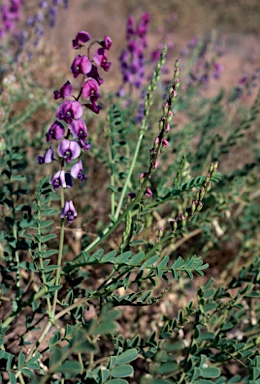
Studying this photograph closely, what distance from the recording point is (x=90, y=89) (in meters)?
1.47

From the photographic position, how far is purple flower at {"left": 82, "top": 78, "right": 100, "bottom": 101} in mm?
1464

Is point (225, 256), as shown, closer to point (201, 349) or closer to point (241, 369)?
point (241, 369)

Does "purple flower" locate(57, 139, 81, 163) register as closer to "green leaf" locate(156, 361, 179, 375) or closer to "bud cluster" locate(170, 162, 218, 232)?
"bud cluster" locate(170, 162, 218, 232)

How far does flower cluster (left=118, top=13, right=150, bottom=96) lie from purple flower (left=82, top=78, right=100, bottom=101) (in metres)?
2.18

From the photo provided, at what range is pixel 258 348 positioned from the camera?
1.65 m

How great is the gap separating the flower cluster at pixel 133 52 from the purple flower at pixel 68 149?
7.36ft

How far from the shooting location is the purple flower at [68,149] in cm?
146

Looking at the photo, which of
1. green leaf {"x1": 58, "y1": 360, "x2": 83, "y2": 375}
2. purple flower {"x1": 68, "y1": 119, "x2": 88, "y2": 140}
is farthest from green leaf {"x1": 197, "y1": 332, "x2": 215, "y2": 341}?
green leaf {"x1": 58, "y1": 360, "x2": 83, "y2": 375}

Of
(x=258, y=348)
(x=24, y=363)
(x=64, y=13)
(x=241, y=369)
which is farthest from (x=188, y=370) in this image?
(x=64, y=13)

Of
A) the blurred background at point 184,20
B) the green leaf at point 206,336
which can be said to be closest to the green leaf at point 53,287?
the green leaf at point 206,336

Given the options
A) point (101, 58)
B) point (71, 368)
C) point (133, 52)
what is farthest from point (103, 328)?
point (133, 52)

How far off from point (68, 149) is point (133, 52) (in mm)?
2385

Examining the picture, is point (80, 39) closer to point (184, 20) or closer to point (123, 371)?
point (123, 371)

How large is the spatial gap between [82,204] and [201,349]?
155 centimetres
